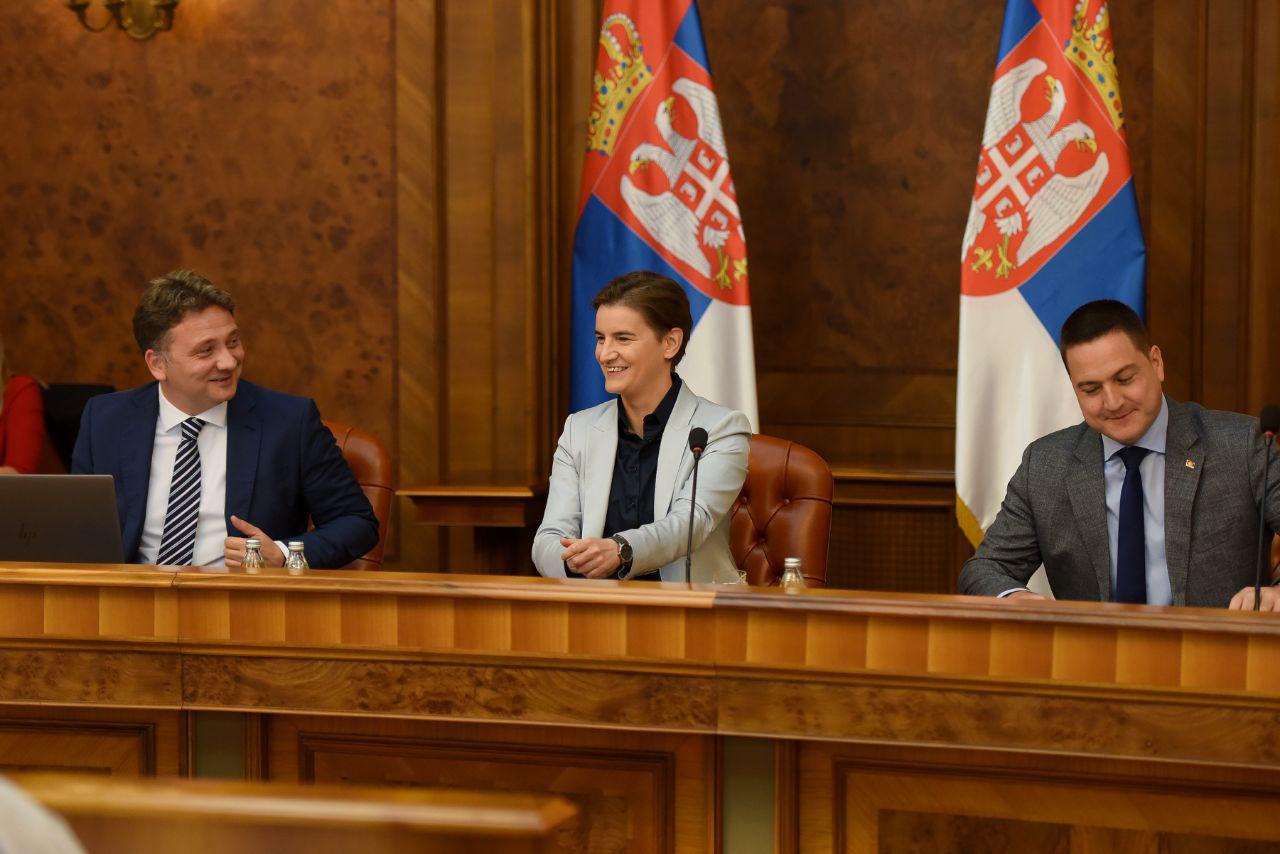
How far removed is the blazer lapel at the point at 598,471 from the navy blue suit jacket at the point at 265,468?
48 centimetres

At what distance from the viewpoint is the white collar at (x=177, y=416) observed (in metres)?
2.90

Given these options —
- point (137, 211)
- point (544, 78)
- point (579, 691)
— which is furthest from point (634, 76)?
point (579, 691)

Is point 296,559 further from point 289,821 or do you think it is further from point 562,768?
point 289,821

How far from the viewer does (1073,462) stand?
2605mm

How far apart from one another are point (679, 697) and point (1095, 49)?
2510 millimetres

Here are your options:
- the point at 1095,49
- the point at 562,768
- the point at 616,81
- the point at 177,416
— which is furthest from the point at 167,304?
the point at 1095,49

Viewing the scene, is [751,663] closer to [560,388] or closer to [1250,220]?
[560,388]

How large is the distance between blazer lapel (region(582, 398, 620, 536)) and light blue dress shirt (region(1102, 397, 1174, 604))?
965 millimetres

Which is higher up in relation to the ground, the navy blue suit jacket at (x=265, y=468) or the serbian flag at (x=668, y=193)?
the serbian flag at (x=668, y=193)

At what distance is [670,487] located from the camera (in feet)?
9.16

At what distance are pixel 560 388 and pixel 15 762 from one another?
241cm

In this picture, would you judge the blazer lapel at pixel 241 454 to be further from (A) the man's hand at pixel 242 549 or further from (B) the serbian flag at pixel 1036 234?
(B) the serbian flag at pixel 1036 234

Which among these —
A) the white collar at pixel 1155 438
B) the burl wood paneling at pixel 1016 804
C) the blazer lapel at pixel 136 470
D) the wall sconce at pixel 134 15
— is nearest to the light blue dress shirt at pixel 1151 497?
the white collar at pixel 1155 438

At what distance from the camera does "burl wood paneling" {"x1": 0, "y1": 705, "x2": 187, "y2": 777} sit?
204 centimetres
